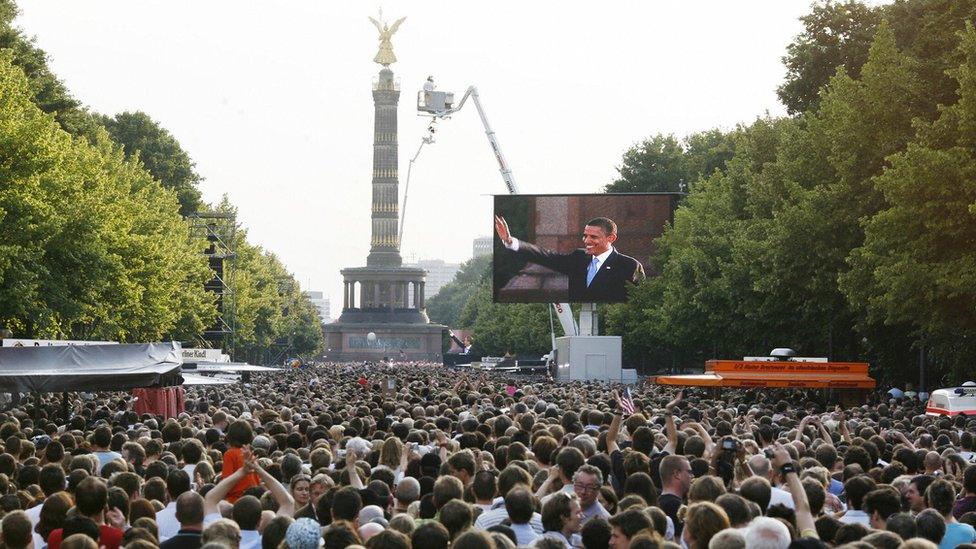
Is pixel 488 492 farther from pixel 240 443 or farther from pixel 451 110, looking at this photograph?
pixel 451 110

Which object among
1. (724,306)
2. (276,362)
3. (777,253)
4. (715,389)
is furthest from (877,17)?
(276,362)

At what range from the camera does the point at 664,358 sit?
88.7 m

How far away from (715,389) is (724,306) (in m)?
22.0

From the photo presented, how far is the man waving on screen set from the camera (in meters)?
65.6

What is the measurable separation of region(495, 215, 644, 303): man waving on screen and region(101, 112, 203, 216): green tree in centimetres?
3979

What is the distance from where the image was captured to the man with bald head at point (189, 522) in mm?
10102

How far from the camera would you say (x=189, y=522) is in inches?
401

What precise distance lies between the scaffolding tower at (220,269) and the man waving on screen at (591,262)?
15.2 meters

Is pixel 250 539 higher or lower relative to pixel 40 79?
lower

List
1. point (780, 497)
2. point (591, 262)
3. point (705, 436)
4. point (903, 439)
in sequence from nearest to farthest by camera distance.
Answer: point (780, 497), point (705, 436), point (903, 439), point (591, 262)

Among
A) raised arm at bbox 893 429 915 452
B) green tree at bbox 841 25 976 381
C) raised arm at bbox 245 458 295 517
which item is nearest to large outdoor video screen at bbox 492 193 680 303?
green tree at bbox 841 25 976 381

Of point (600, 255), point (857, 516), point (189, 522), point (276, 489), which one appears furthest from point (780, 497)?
point (600, 255)

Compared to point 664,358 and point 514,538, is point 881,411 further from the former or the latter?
point 664,358

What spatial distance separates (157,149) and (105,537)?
9450cm
